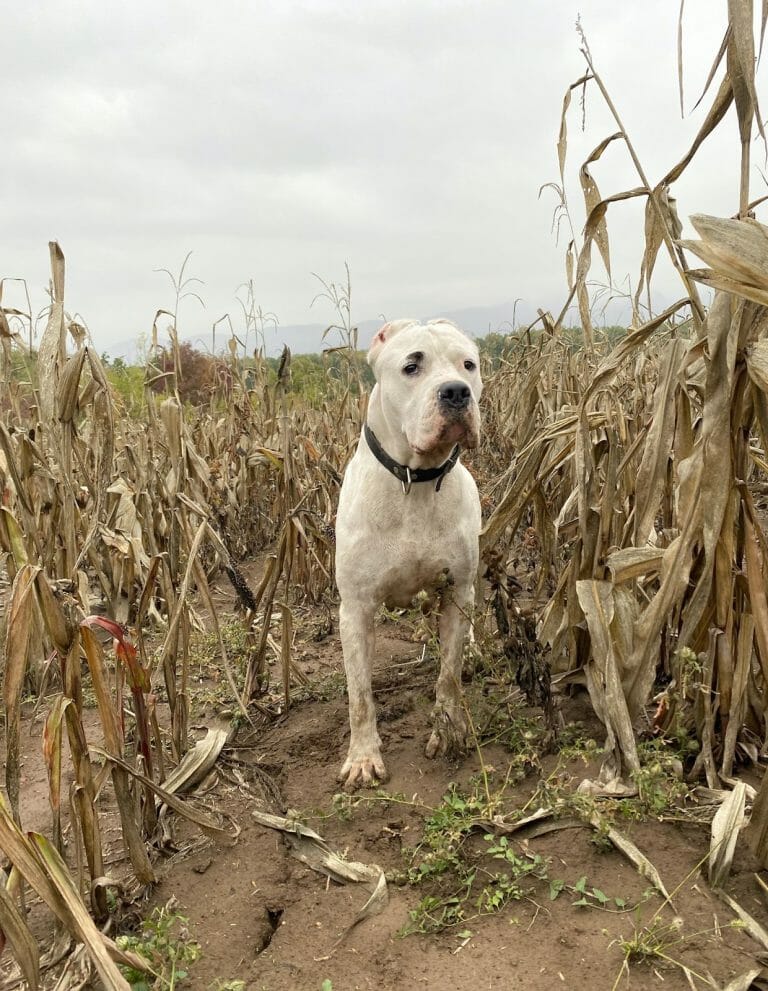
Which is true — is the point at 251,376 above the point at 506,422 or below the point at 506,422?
above

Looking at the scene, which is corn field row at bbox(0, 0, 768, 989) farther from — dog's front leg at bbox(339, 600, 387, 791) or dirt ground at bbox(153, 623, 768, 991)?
dog's front leg at bbox(339, 600, 387, 791)

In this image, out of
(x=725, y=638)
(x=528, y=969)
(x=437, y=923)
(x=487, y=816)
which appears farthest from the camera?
(x=487, y=816)

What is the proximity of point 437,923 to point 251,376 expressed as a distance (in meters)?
5.97

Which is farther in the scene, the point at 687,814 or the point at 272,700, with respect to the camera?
the point at 272,700

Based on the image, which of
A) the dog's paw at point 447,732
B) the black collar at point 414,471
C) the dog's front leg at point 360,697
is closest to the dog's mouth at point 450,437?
the black collar at point 414,471

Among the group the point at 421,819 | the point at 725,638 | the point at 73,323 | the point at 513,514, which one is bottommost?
the point at 421,819

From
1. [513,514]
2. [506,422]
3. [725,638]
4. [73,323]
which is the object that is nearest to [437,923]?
[725,638]

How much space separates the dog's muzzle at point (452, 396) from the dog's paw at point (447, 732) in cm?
112

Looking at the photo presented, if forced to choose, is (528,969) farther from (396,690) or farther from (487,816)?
(396,690)

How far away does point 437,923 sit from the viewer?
211 cm

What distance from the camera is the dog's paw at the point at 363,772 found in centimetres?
295

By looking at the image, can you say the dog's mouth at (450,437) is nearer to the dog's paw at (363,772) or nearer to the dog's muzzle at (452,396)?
the dog's muzzle at (452,396)

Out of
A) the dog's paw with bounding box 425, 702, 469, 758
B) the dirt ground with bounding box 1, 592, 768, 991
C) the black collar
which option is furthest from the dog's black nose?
the dirt ground with bounding box 1, 592, 768, 991

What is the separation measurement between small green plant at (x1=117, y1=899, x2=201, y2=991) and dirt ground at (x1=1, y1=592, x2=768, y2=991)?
4 cm
